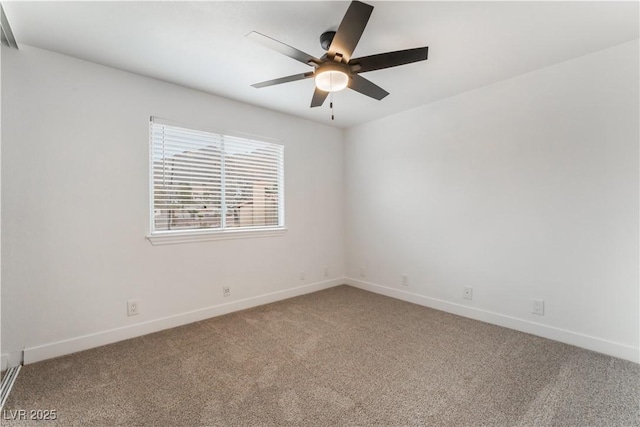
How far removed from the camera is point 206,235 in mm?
3143

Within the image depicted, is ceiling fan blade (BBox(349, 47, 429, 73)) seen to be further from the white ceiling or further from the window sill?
the window sill

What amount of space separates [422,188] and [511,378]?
6.99 ft

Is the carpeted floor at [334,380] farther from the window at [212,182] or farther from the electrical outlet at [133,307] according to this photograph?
the window at [212,182]

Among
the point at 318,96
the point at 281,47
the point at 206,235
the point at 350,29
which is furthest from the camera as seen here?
the point at 206,235

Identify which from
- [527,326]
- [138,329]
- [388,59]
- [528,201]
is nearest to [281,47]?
[388,59]

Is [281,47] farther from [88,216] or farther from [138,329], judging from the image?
[138,329]

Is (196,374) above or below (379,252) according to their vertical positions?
below

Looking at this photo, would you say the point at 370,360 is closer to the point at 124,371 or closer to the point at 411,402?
the point at 411,402

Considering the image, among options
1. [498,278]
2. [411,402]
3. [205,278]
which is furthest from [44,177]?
[498,278]

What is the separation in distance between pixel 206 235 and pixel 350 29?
2396 mm

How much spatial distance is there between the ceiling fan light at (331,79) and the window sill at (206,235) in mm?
1941

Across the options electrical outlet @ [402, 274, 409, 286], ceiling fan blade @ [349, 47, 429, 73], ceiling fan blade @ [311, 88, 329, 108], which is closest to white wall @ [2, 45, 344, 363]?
ceiling fan blade @ [311, 88, 329, 108]

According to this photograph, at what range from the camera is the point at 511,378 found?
2012mm

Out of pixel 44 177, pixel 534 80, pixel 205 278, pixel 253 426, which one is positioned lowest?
pixel 253 426
